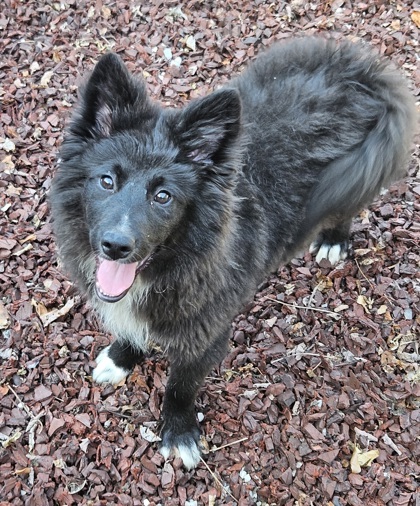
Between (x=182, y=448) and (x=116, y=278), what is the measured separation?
4.81 feet

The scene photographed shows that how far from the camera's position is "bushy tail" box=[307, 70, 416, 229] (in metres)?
3.22

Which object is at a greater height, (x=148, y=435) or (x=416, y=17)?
(x=416, y=17)

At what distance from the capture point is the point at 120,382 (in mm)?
3768

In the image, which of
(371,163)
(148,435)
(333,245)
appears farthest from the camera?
(333,245)

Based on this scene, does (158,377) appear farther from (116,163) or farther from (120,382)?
(116,163)

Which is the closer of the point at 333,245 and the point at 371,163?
the point at 371,163

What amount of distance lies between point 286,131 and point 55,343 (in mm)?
2224

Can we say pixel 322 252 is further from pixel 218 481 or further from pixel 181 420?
pixel 218 481

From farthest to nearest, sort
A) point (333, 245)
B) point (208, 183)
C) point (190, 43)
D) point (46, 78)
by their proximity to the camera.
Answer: point (190, 43), point (46, 78), point (333, 245), point (208, 183)

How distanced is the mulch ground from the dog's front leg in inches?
3.7

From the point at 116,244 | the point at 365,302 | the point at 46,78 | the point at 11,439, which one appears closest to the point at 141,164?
the point at 116,244

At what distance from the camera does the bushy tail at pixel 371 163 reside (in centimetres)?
322

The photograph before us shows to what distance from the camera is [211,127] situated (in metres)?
2.59

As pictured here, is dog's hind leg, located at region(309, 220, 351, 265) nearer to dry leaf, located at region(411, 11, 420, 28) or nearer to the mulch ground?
the mulch ground
